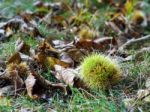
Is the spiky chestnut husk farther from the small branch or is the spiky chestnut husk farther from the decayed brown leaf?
the small branch

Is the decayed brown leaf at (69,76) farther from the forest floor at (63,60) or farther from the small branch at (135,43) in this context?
the small branch at (135,43)

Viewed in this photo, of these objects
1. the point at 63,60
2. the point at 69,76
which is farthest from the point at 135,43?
the point at 69,76

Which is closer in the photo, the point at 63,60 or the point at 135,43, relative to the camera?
the point at 63,60

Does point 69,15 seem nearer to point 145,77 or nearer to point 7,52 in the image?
point 7,52

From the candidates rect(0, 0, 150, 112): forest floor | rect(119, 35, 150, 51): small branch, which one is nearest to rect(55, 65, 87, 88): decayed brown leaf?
rect(0, 0, 150, 112): forest floor

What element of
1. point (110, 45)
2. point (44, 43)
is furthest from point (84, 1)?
point (44, 43)

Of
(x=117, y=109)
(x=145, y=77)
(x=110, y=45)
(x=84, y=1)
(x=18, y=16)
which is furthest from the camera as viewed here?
(x=84, y=1)

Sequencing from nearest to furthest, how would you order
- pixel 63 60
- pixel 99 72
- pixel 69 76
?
pixel 99 72, pixel 69 76, pixel 63 60

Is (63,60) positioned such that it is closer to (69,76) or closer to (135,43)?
(69,76)

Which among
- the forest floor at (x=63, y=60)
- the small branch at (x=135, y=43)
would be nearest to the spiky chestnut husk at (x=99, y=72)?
the forest floor at (x=63, y=60)
